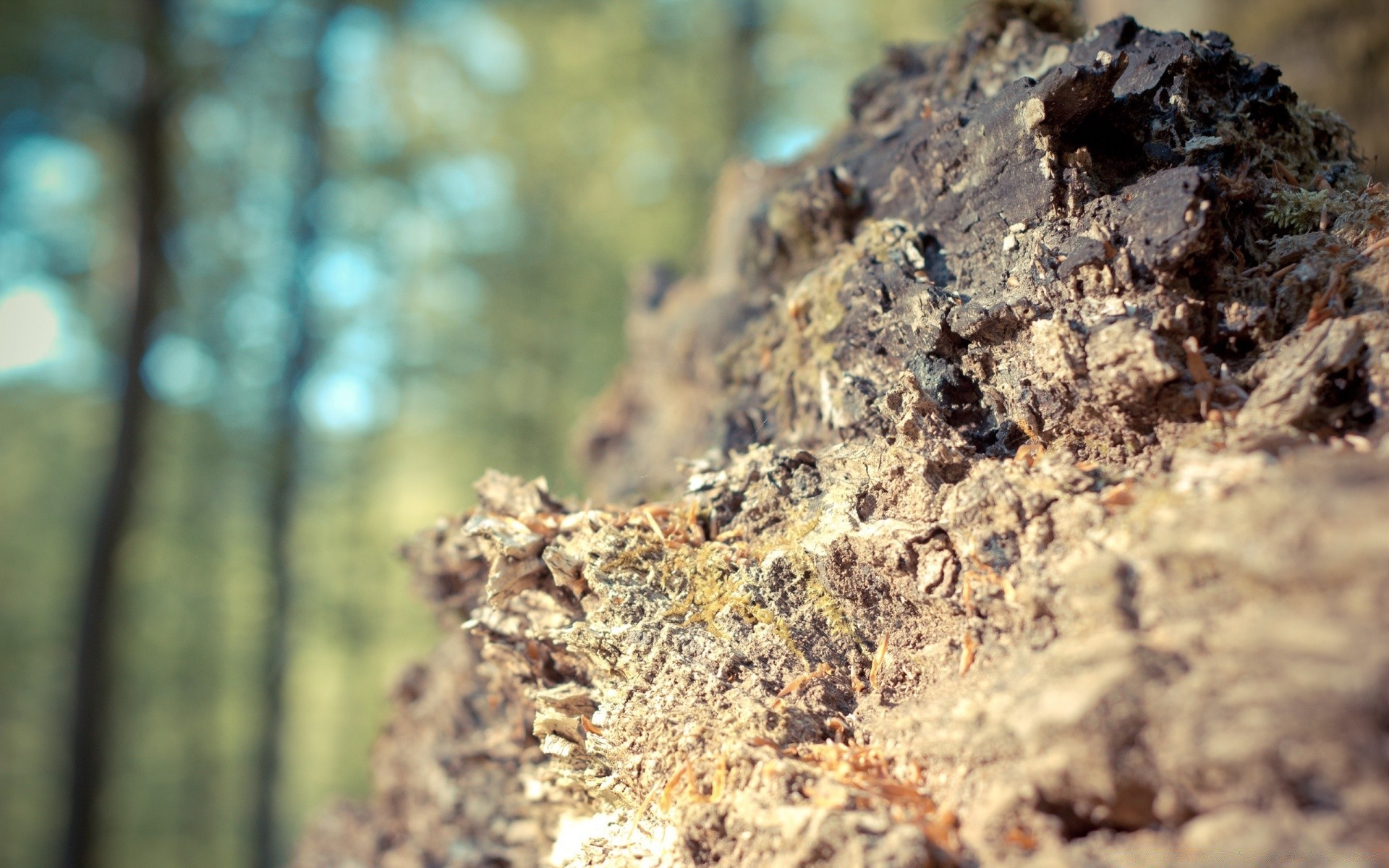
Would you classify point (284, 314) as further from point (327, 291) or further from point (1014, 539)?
point (1014, 539)

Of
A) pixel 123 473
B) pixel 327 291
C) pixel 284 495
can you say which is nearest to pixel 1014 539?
pixel 123 473

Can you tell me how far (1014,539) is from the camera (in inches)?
59.3

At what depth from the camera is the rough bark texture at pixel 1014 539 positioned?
1.05 m

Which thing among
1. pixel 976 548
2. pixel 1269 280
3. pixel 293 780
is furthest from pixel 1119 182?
pixel 293 780

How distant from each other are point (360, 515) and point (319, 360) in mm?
5326

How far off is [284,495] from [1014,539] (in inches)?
297

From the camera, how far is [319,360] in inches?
334

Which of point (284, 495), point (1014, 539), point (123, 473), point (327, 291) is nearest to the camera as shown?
point (1014, 539)

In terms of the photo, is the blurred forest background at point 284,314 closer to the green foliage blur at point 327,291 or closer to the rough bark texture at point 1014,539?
the green foliage blur at point 327,291

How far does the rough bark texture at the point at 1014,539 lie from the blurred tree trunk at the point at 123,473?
4.39m

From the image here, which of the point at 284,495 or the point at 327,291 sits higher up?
the point at 327,291

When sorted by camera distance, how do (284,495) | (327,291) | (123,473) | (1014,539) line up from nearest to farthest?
(1014,539)
(123,473)
(284,495)
(327,291)

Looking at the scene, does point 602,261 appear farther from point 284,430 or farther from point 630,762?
point 630,762

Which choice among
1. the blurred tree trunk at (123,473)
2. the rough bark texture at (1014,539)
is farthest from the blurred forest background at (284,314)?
the rough bark texture at (1014,539)
